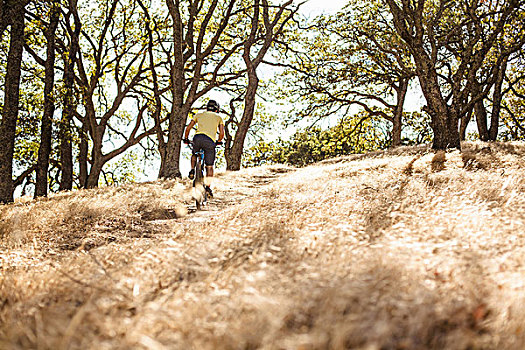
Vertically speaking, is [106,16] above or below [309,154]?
above

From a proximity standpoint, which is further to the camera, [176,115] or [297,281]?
[176,115]

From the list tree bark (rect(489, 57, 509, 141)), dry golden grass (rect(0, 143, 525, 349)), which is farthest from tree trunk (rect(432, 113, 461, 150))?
dry golden grass (rect(0, 143, 525, 349))

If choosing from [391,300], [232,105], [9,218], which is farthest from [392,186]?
[232,105]

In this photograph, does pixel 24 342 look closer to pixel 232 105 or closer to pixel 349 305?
pixel 349 305

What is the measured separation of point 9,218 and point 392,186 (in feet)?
23.1

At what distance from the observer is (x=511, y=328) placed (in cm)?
209

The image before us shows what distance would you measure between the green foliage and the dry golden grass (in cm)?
1856

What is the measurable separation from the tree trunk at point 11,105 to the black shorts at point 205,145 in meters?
5.87

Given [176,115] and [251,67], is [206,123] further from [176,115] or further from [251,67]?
[251,67]

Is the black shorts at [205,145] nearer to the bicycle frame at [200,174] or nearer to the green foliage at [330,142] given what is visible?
the bicycle frame at [200,174]

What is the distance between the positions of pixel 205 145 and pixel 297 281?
6748 millimetres

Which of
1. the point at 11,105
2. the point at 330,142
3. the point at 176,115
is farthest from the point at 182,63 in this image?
the point at 330,142

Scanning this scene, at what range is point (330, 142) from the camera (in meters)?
26.2

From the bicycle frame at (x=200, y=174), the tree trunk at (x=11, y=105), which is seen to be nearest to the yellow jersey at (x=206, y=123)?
the bicycle frame at (x=200, y=174)
